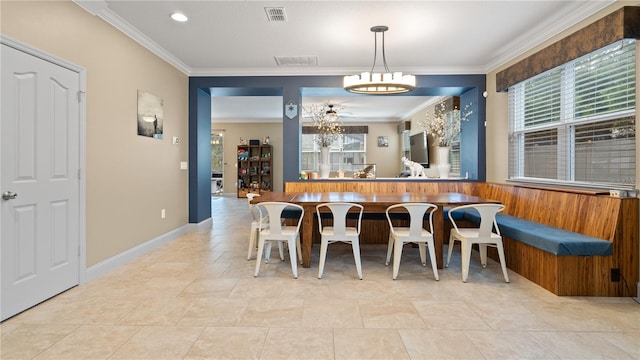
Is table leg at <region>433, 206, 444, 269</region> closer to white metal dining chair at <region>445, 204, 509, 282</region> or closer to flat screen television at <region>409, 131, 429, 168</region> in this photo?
white metal dining chair at <region>445, 204, 509, 282</region>

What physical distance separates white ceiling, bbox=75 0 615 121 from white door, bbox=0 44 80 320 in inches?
40.6

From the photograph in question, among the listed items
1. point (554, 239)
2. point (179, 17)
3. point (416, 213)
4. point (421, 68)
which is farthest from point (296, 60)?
point (554, 239)

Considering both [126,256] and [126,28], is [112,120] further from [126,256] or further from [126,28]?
[126,256]

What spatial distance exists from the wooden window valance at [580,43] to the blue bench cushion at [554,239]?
5.56 ft

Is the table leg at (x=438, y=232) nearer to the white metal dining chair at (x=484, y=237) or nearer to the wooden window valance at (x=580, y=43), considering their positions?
the white metal dining chair at (x=484, y=237)

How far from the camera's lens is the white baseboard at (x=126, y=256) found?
3458mm

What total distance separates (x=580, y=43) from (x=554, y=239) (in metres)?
1.94

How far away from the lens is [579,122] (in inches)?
144

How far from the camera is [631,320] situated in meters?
2.55

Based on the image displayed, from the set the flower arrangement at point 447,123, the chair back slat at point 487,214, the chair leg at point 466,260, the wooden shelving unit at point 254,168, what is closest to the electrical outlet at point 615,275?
the chair back slat at point 487,214

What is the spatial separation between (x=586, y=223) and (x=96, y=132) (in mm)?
4677

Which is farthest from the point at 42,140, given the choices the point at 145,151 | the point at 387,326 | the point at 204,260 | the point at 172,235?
the point at 387,326

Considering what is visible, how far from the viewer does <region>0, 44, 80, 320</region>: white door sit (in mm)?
2551

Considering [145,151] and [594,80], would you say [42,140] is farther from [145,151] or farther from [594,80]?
[594,80]
